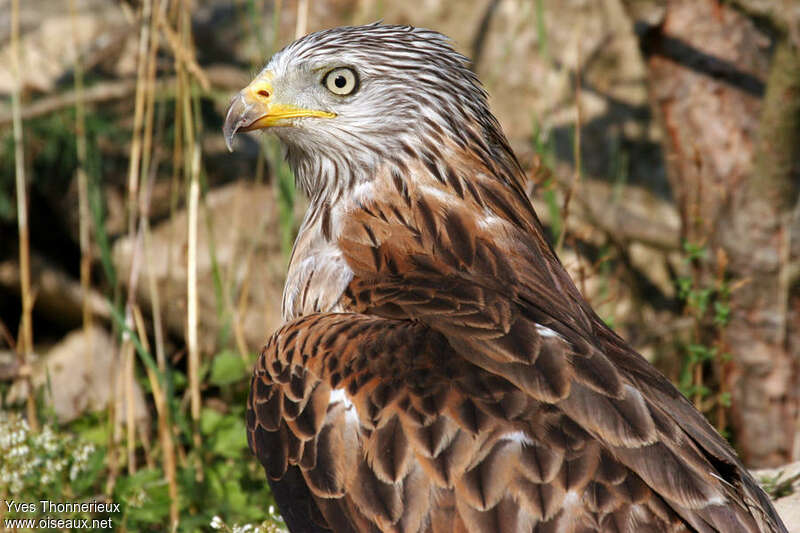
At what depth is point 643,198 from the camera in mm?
7227

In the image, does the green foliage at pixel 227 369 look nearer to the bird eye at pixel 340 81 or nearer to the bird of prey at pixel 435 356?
the bird of prey at pixel 435 356

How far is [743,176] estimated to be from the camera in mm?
5590

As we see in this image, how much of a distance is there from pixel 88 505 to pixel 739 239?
3.47m

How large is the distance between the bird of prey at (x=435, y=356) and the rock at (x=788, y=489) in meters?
0.68

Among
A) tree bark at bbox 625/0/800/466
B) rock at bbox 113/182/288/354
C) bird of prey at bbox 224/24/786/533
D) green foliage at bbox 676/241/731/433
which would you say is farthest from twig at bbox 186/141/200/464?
tree bark at bbox 625/0/800/466

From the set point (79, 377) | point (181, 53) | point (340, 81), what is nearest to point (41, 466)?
point (181, 53)

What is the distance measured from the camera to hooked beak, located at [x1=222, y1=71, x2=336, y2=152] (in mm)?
3623

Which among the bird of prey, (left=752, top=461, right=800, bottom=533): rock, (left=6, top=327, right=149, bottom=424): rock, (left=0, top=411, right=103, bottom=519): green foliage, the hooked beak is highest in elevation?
the hooked beak

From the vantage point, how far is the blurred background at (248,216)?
4586mm

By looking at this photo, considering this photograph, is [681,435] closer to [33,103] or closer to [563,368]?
[563,368]

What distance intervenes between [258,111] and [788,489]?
8.10 ft

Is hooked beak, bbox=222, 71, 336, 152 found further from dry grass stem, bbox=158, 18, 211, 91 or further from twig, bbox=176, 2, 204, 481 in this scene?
twig, bbox=176, 2, 204, 481

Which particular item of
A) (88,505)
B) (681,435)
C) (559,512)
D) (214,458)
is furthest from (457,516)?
(214,458)

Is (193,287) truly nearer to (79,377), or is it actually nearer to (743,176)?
(79,377)
